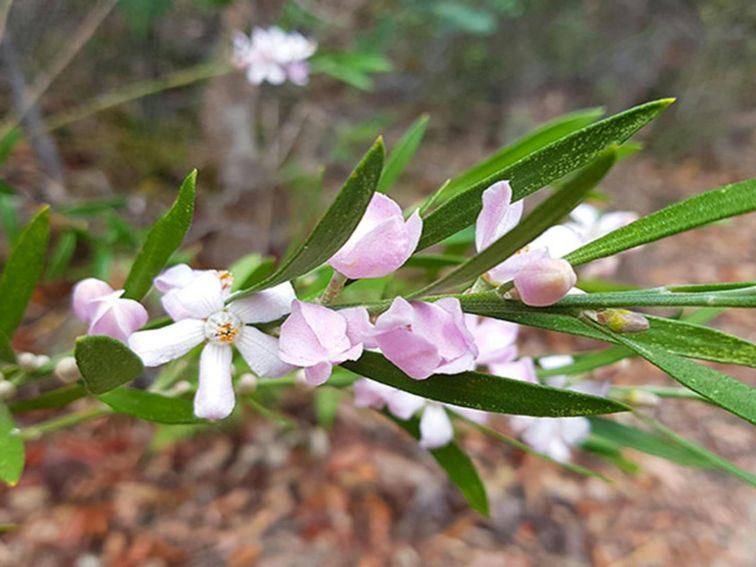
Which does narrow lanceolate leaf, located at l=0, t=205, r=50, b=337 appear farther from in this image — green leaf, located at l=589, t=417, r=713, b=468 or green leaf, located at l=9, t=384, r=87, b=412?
green leaf, located at l=589, t=417, r=713, b=468

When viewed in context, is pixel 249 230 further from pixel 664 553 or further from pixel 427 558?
pixel 664 553

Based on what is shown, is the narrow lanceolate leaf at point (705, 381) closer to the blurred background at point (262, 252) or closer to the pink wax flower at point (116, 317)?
the pink wax flower at point (116, 317)

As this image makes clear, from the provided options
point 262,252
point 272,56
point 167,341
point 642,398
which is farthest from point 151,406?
point 262,252

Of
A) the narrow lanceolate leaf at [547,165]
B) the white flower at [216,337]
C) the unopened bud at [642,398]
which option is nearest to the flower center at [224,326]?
the white flower at [216,337]

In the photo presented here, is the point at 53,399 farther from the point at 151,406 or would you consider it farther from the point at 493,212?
the point at 493,212

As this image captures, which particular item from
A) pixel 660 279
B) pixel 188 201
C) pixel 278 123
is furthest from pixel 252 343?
pixel 660 279
